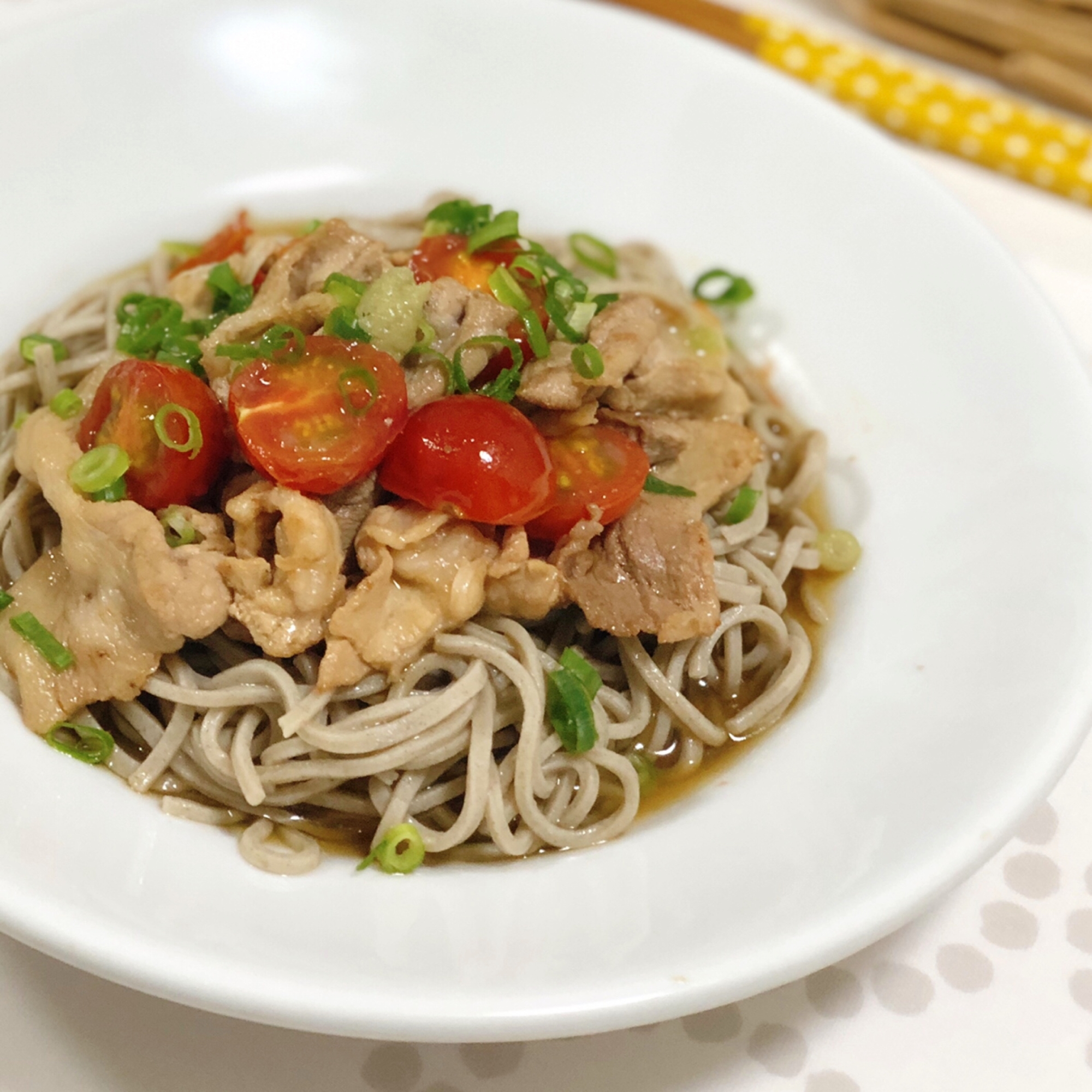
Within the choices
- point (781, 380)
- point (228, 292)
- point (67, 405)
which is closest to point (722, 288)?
point (781, 380)

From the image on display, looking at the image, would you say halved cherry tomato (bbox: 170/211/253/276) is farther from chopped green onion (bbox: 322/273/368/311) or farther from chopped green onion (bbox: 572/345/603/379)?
chopped green onion (bbox: 572/345/603/379)

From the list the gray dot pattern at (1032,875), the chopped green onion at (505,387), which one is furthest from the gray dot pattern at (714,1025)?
the chopped green onion at (505,387)

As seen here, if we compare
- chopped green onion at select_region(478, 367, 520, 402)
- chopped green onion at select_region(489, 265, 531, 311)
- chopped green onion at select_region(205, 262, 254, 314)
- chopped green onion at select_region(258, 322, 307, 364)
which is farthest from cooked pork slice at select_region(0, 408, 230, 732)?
chopped green onion at select_region(489, 265, 531, 311)

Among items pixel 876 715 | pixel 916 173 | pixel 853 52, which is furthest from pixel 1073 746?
pixel 853 52

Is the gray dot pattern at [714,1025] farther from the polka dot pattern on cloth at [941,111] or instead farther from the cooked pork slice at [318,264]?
the polka dot pattern on cloth at [941,111]

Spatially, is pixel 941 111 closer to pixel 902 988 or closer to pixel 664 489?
pixel 664 489

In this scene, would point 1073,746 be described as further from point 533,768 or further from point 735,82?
point 735,82
